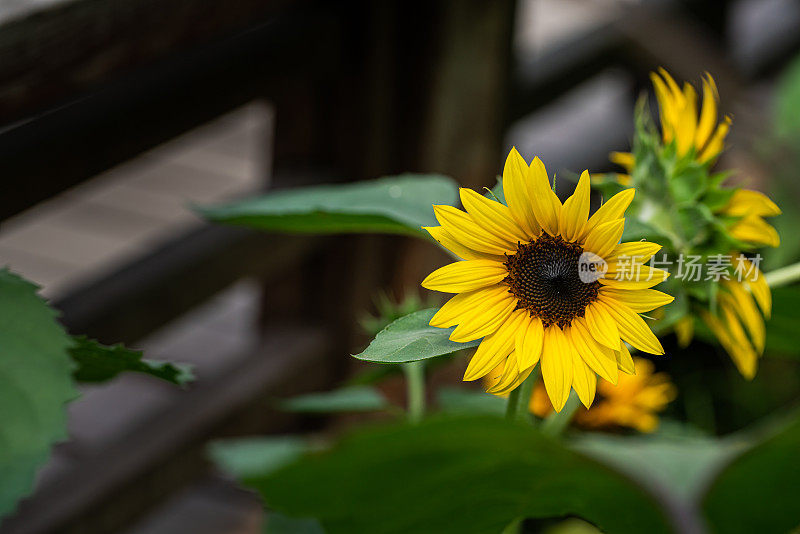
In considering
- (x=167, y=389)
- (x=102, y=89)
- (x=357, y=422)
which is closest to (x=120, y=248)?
(x=167, y=389)

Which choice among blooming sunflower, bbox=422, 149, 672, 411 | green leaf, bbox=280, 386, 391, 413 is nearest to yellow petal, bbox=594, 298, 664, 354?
blooming sunflower, bbox=422, 149, 672, 411

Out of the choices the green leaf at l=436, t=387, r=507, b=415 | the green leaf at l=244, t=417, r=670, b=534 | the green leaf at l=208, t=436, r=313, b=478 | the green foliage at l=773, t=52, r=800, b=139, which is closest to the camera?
the green leaf at l=244, t=417, r=670, b=534

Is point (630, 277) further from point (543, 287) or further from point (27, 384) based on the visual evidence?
point (27, 384)

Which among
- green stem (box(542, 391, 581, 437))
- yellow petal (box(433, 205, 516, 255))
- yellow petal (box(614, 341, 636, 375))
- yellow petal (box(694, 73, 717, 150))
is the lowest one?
green stem (box(542, 391, 581, 437))

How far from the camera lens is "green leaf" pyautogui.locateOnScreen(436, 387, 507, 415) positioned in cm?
46

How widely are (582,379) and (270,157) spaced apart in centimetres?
76

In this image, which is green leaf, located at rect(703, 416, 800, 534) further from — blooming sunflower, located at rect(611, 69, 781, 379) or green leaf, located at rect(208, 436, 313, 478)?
green leaf, located at rect(208, 436, 313, 478)

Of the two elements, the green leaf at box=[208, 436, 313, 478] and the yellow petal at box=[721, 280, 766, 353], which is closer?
the yellow petal at box=[721, 280, 766, 353]

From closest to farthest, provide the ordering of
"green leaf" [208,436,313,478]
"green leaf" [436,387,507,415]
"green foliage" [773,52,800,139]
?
"green leaf" [436,387,507,415] → "green leaf" [208,436,313,478] → "green foliage" [773,52,800,139]

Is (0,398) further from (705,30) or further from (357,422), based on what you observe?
(705,30)

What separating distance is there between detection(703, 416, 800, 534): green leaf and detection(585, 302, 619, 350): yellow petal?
5 cm

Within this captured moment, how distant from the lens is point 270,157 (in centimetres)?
100

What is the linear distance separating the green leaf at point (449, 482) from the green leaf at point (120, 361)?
0.07m

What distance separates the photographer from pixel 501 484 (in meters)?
0.26
